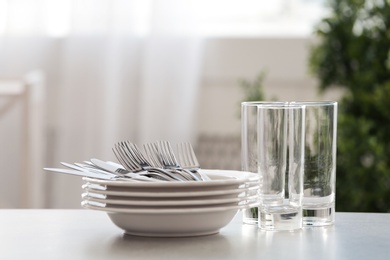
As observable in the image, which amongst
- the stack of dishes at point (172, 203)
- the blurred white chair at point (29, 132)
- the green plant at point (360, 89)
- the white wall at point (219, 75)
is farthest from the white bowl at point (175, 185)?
the white wall at point (219, 75)

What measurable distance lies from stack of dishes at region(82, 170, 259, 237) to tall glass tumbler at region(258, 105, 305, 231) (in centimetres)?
2

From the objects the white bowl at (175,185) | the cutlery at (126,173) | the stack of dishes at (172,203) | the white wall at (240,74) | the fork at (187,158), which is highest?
the white wall at (240,74)

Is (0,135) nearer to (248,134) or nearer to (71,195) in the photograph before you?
(71,195)

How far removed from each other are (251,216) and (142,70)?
91.2 inches

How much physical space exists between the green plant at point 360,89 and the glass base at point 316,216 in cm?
165

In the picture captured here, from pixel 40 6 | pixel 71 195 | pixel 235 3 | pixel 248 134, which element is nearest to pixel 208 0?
pixel 235 3

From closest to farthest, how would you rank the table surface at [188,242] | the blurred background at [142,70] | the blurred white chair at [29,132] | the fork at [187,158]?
the table surface at [188,242]
the fork at [187,158]
the blurred white chair at [29,132]
the blurred background at [142,70]

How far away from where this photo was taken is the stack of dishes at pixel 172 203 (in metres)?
1.00

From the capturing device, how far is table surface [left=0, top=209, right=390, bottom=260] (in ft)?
3.06

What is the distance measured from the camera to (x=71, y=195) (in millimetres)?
3453

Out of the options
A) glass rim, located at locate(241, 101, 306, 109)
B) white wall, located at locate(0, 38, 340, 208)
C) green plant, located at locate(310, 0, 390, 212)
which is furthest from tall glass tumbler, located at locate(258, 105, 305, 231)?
white wall, located at locate(0, 38, 340, 208)

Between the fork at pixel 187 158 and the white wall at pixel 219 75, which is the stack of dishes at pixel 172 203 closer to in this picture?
the fork at pixel 187 158

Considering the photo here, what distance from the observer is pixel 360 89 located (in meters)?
2.82

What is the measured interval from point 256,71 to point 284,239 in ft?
8.00
